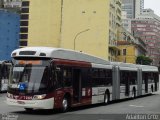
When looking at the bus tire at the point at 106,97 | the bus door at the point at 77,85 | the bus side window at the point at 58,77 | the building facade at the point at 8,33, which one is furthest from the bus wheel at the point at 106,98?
the building facade at the point at 8,33

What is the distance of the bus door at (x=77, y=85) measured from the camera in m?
19.9

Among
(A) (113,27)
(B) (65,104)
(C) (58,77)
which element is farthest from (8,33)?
(C) (58,77)

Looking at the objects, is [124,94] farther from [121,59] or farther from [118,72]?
[121,59]

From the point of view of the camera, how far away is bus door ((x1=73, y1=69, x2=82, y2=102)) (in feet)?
65.4

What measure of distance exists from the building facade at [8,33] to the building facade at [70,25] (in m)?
3.28

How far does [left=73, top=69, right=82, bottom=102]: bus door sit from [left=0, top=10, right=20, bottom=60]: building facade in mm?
84260

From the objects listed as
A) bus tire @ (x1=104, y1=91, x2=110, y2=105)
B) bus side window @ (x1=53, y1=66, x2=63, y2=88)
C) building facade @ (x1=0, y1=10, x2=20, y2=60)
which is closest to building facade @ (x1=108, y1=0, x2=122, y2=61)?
building facade @ (x1=0, y1=10, x2=20, y2=60)

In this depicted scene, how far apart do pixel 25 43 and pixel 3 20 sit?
10454 mm

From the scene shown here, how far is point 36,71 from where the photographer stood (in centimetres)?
1750

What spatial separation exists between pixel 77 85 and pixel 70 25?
84144 mm

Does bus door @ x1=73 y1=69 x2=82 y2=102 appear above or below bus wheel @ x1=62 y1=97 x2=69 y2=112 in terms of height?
above

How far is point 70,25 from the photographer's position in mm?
103875

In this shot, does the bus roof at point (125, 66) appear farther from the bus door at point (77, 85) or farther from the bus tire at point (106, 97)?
the bus door at point (77, 85)

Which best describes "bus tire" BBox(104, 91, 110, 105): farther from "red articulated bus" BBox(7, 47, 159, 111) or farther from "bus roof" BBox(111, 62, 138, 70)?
"bus roof" BBox(111, 62, 138, 70)
